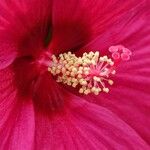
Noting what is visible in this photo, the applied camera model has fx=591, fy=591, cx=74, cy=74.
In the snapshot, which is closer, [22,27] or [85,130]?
[22,27]

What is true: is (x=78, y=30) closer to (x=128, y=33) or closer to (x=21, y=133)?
(x=128, y=33)

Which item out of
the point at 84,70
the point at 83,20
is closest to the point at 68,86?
the point at 84,70

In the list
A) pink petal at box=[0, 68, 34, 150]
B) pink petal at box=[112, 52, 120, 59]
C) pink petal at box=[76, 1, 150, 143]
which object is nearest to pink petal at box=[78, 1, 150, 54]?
pink petal at box=[76, 1, 150, 143]

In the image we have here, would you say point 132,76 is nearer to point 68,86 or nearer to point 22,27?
point 68,86

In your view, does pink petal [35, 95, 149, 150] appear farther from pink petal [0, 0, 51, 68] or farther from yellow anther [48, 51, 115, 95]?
pink petal [0, 0, 51, 68]

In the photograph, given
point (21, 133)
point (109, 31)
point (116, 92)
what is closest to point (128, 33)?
point (109, 31)

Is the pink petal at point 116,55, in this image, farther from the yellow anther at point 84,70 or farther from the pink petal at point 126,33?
the pink petal at point 126,33
